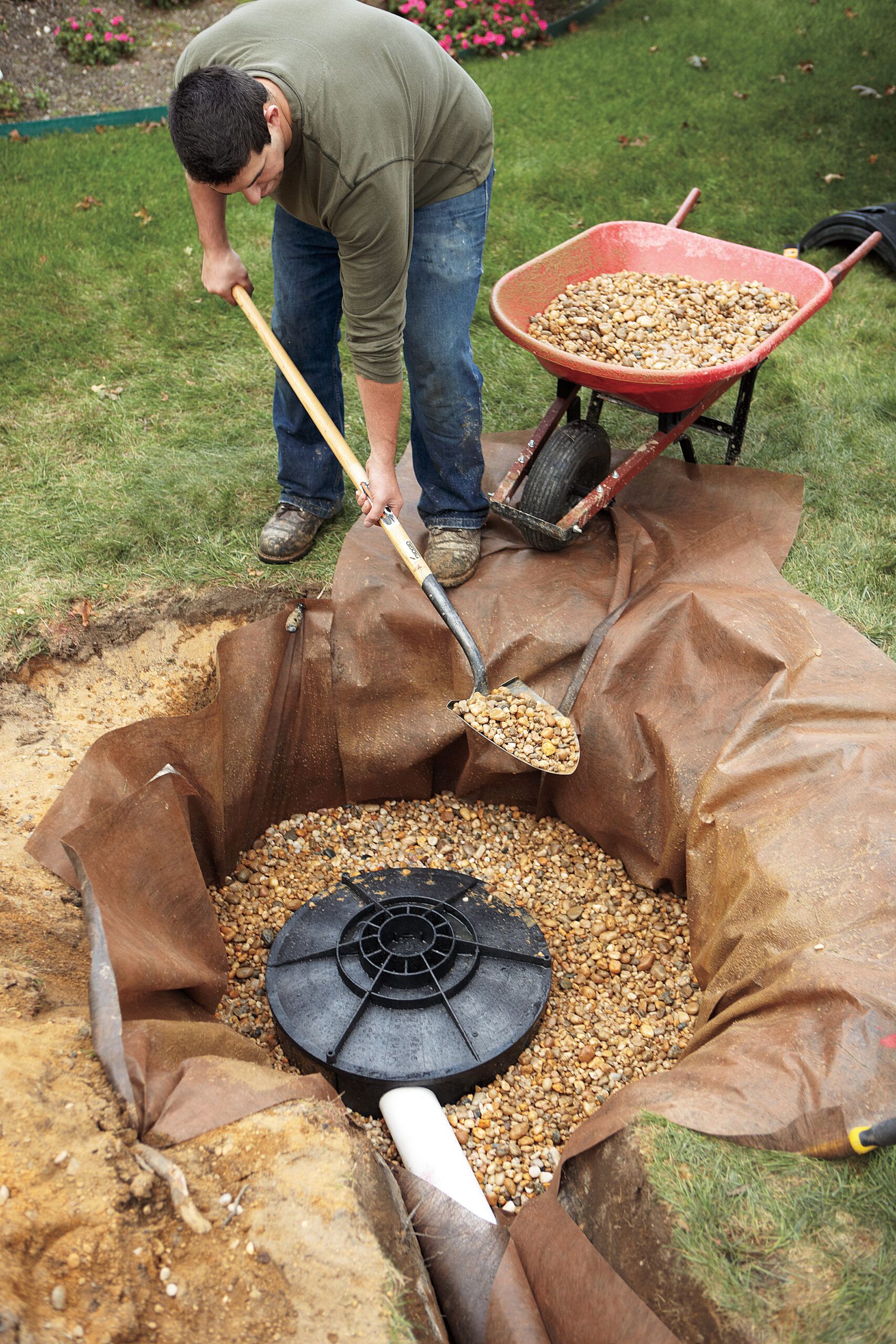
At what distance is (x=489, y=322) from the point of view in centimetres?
491

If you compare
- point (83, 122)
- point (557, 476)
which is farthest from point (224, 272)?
A: point (83, 122)

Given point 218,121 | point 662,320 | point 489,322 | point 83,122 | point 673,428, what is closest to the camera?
point 218,121

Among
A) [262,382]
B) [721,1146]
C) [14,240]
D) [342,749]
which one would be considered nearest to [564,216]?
[262,382]

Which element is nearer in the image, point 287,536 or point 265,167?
point 265,167

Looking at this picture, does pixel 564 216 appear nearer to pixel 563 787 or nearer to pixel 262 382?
pixel 262 382

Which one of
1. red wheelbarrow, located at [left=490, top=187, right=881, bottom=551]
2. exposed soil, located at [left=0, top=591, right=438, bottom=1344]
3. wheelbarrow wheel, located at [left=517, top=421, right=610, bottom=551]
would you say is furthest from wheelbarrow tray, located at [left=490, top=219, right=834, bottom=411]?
exposed soil, located at [left=0, top=591, right=438, bottom=1344]

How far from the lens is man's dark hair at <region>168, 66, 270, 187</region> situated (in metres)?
2.14

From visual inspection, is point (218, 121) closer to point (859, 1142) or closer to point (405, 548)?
point (405, 548)

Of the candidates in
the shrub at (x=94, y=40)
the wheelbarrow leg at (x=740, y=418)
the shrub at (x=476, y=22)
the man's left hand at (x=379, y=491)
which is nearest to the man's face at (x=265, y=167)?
the man's left hand at (x=379, y=491)

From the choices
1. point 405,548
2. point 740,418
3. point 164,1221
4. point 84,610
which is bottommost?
point 84,610

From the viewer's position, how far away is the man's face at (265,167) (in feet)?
7.38

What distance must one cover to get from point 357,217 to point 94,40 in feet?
20.9

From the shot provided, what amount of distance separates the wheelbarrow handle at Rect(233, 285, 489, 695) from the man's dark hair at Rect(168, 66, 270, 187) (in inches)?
31.7

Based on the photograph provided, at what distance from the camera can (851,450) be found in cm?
402
